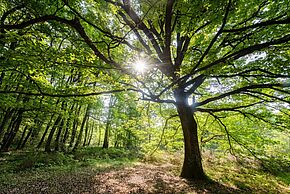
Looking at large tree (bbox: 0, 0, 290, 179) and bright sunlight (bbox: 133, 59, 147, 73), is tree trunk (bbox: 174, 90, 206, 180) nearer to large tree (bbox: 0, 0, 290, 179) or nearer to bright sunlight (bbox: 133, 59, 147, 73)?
large tree (bbox: 0, 0, 290, 179)

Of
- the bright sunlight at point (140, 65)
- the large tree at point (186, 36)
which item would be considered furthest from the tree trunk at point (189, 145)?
the bright sunlight at point (140, 65)

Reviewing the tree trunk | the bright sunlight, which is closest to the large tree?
the tree trunk

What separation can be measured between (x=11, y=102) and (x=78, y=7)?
8.03 metres

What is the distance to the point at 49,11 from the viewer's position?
561 centimetres

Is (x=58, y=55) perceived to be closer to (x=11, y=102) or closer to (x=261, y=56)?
(x=261, y=56)

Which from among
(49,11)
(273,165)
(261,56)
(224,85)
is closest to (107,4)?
(49,11)

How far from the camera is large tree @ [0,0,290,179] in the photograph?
4273mm

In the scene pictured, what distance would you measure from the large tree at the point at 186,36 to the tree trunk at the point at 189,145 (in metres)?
0.04

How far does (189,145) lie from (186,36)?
433cm

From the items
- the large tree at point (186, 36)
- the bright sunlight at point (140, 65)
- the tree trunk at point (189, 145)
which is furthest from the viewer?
the tree trunk at point (189, 145)

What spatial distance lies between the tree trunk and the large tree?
4 cm

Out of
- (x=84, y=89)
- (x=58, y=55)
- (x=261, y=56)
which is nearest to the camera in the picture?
(x=58, y=55)

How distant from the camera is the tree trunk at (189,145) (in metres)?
7.40

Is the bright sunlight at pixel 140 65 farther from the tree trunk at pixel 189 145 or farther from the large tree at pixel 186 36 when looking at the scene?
the tree trunk at pixel 189 145
